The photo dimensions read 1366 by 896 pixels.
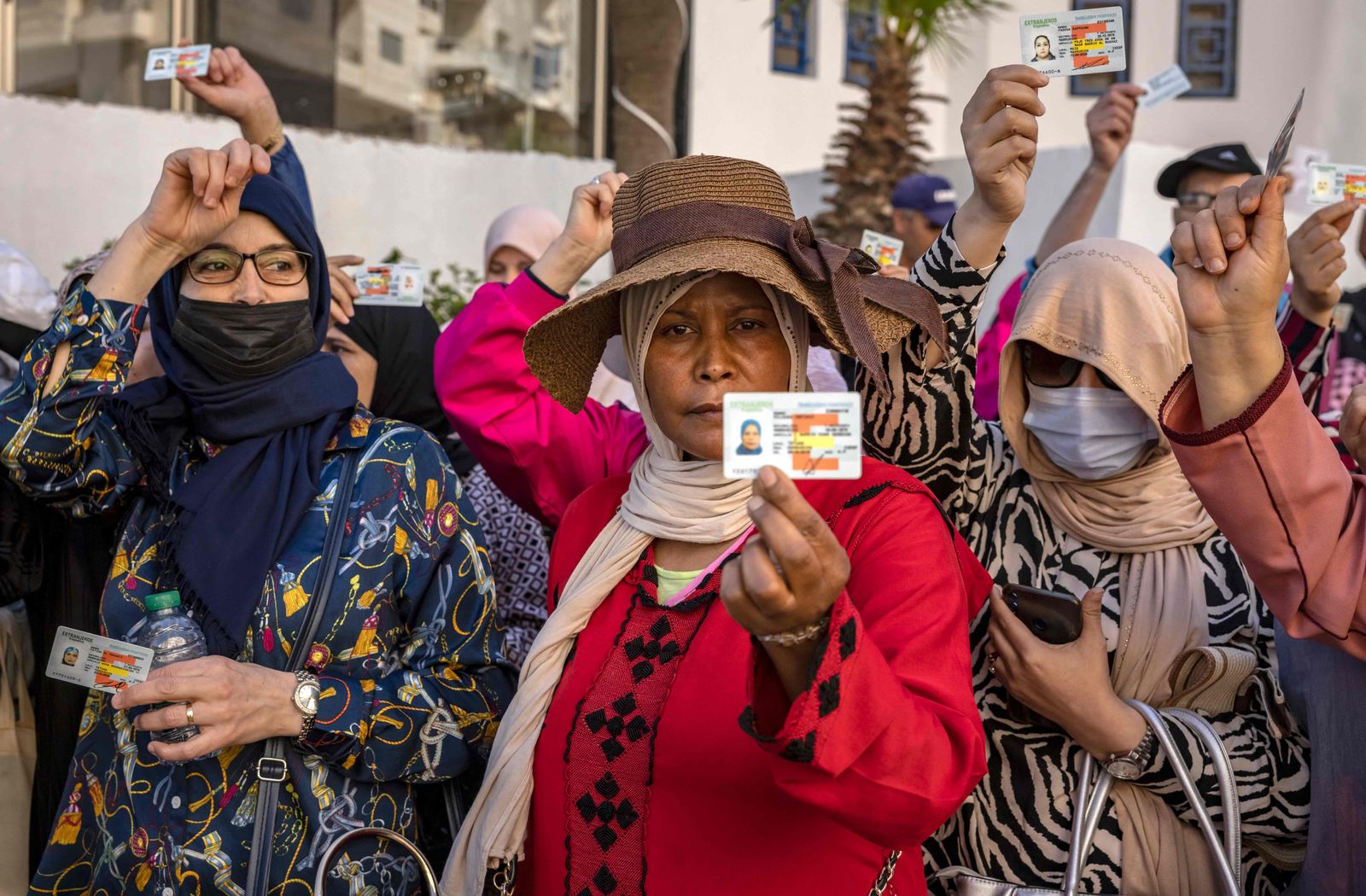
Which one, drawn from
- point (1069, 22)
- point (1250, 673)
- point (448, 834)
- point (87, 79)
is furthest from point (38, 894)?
point (87, 79)

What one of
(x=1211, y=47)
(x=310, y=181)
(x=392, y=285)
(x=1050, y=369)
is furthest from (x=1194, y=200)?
(x=1211, y=47)

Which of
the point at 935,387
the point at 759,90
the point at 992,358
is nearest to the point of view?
the point at 935,387

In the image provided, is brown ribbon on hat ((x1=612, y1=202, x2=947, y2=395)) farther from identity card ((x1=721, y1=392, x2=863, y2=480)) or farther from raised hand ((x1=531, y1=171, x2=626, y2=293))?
raised hand ((x1=531, y1=171, x2=626, y2=293))

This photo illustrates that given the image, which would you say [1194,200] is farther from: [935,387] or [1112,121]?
[935,387]

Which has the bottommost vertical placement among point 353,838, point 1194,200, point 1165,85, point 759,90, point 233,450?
point 353,838

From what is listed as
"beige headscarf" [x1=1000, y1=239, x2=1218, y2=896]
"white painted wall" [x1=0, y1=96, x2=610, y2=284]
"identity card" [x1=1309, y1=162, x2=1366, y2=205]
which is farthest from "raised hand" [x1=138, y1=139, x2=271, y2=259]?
"white painted wall" [x1=0, y1=96, x2=610, y2=284]

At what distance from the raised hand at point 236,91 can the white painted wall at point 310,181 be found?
160 inches

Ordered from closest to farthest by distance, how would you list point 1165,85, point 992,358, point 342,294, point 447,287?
point 342,294 → point 1165,85 → point 992,358 → point 447,287

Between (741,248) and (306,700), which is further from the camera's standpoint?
(306,700)

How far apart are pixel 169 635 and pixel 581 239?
1173 mm

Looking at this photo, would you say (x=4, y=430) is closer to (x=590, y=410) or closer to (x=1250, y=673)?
(x=590, y=410)

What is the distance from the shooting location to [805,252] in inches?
82.7

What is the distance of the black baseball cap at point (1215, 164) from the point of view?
16.6 feet

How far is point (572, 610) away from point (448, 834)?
835 mm
